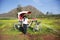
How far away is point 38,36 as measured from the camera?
1.68m

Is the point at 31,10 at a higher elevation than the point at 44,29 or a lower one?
higher

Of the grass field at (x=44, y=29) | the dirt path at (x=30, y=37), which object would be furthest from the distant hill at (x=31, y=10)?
the dirt path at (x=30, y=37)

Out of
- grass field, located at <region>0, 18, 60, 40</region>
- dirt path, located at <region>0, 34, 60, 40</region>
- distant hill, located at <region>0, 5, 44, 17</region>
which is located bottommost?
dirt path, located at <region>0, 34, 60, 40</region>

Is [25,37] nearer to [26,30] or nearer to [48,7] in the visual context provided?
[26,30]

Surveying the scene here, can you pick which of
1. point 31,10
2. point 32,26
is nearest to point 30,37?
point 32,26

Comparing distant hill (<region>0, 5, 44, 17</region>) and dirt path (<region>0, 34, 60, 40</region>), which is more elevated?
distant hill (<region>0, 5, 44, 17</region>)

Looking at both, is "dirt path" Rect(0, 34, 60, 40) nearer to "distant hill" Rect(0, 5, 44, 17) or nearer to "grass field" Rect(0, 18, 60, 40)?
"grass field" Rect(0, 18, 60, 40)

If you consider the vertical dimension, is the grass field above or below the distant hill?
below

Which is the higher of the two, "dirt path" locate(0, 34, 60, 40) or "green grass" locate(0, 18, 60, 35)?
"green grass" locate(0, 18, 60, 35)

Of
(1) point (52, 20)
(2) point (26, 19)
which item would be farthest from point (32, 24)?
(1) point (52, 20)

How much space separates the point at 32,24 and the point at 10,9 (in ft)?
0.80

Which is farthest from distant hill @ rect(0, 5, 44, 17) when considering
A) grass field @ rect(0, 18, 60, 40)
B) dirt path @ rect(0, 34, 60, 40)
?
dirt path @ rect(0, 34, 60, 40)

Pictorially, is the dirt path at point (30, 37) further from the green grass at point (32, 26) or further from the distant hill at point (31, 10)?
the distant hill at point (31, 10)

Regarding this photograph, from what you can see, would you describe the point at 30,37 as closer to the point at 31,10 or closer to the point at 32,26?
the point at 32,26
